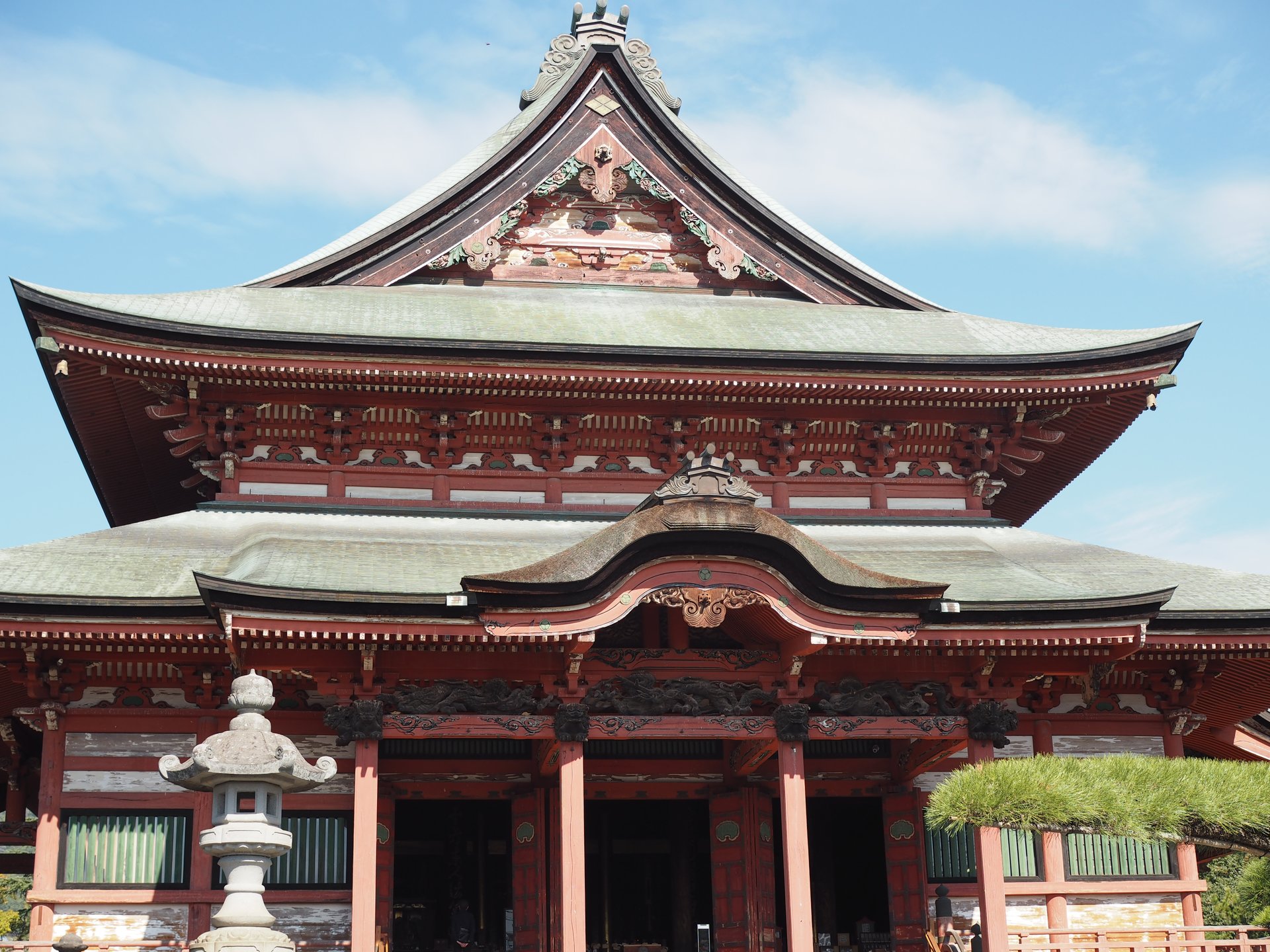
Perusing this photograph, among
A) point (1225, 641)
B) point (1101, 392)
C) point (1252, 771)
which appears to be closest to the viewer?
point (1252, 771)

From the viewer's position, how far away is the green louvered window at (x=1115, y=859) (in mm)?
17766

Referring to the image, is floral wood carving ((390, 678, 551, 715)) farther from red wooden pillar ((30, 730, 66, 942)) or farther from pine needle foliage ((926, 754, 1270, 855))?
pine needle foliage ((926, 754, 1270, 855))

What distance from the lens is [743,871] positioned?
17734 millimetres

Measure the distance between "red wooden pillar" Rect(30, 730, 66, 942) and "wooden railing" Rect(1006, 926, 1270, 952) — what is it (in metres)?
10.9

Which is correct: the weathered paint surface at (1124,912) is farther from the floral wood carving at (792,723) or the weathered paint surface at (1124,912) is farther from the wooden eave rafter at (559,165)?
the wooden eave rafter at (559,165)

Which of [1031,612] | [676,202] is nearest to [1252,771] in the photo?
[1031,612]

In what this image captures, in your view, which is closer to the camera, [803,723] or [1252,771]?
[1252,771]

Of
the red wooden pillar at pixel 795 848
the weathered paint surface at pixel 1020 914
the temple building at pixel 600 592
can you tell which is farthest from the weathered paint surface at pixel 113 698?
the weathered paint surface at pixel 1020 914

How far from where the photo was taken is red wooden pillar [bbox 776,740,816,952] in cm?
1527

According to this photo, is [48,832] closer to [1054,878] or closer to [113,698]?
[113,698]

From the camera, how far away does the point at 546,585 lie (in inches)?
583

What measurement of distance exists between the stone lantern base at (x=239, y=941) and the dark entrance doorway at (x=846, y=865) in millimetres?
8857

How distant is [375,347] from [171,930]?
740 centimetres

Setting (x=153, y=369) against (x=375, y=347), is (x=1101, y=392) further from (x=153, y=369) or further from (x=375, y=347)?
(x=153, y=369)
